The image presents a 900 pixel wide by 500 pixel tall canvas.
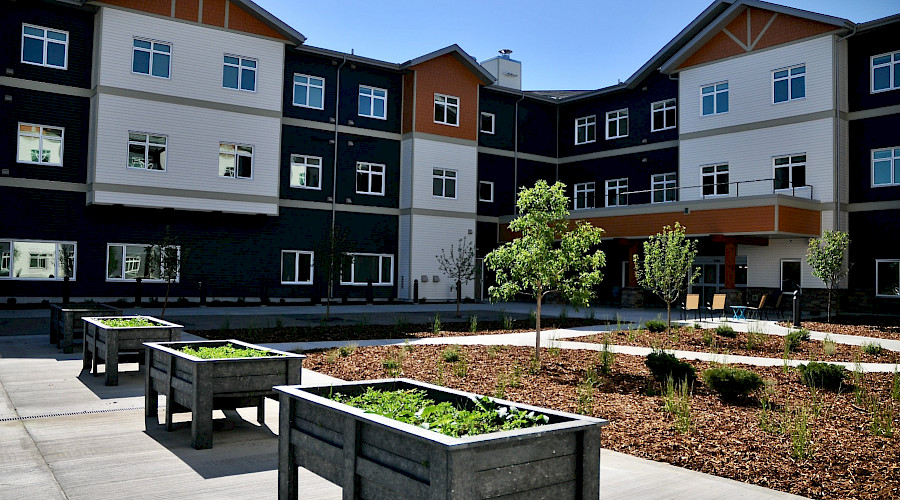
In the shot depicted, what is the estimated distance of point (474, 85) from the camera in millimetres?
36562

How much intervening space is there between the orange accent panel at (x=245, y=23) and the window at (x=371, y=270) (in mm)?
10431

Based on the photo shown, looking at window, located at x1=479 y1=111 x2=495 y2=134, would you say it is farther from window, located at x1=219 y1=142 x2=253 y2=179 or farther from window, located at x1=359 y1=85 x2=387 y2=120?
window, located at x1=219 y1=142 x2=253 y2=179

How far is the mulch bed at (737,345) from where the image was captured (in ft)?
46.0

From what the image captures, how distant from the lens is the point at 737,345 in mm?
16047

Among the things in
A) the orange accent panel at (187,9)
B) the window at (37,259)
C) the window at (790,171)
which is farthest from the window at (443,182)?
the window at (37,259)

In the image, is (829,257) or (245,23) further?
(245,23)

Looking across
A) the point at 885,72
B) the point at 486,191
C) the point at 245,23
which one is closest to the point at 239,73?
the point at 245,23

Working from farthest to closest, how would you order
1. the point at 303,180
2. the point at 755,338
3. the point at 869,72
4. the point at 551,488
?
the point at 303,180 → the point at 869,72 → the point at 755,338 → the point at 551,488

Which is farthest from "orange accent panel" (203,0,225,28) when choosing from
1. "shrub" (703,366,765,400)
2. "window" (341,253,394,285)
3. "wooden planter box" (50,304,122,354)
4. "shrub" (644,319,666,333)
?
"shrub" (703,366,765,400)

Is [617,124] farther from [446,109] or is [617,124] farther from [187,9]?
[187,9]

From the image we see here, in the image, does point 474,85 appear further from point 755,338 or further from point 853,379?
point 853,379

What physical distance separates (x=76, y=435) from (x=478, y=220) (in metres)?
31.0

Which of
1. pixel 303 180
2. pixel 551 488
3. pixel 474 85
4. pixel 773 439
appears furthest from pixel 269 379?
pixel 474 85

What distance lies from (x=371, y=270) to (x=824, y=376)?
25.6 metres
